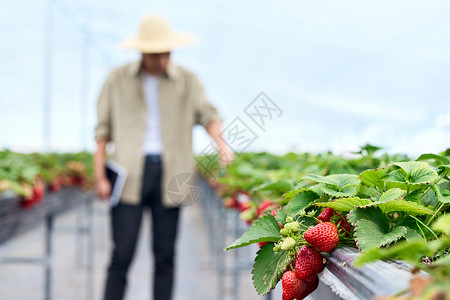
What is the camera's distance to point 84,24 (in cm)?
895

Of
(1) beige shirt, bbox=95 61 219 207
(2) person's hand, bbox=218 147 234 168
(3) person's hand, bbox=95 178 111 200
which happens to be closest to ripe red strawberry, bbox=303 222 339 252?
(2) person's hand, bbox=218 147 234 168

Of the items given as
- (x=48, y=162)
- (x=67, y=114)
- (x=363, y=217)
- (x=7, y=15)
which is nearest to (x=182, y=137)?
(x=363, y=217)

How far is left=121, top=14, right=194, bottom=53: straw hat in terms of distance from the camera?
2.37 metres

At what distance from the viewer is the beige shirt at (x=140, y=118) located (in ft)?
8.12

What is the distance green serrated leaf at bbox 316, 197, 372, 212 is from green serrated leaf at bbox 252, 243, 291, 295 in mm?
124

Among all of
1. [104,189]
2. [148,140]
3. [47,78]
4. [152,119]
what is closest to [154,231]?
[104,189]

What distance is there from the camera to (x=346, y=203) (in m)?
0.78

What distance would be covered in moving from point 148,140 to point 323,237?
74.1 inches

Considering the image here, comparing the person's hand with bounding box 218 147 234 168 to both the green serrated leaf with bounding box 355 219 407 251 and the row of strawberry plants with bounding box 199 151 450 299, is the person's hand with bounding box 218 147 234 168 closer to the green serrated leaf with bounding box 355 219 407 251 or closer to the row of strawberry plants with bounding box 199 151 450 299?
the row of strawberry plants with bounding box 199 151 450 299

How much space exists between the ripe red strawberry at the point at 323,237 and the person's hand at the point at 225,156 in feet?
4.81

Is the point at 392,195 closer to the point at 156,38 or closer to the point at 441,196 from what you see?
the point at 441,196

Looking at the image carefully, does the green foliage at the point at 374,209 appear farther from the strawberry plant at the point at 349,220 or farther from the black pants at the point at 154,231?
the black pants at the point at 154,231

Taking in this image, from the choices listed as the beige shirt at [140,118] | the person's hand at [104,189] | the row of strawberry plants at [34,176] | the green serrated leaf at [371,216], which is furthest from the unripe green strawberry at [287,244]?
the row of strawberry plants at [34,176]

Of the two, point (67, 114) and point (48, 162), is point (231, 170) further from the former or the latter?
point (67, 114)
